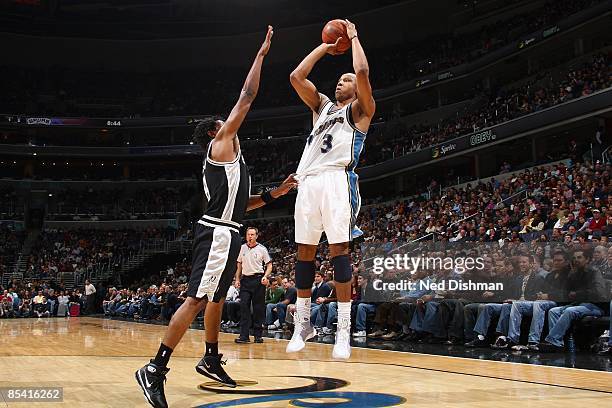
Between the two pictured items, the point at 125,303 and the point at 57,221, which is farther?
the point at 57,221

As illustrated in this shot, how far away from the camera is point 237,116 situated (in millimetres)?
4578

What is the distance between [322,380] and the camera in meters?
4.87

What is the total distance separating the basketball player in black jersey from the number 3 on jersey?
1.17 ft

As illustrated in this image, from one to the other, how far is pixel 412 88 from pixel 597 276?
76.8 feet

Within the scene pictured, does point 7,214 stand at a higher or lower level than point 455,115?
lower

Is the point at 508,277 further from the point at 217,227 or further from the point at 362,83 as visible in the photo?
the point at 217,227

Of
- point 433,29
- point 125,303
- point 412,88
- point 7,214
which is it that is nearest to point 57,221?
point 7,214

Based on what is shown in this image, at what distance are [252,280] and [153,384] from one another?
559 centimetres

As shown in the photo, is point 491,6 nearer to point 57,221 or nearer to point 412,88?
point 412,88

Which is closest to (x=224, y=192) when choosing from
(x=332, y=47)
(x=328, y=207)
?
(x=328, y=207)

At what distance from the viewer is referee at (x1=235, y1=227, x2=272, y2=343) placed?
921 centimetres

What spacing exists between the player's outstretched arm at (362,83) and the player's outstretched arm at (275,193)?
28.5 inches

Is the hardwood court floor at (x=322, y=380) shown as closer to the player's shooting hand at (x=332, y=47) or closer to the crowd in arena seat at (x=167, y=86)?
the player's shooting hand at (x=332, y=47)

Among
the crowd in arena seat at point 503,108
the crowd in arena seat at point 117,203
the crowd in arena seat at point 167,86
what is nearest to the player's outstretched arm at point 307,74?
the crowd in arena seat at point 503,108
